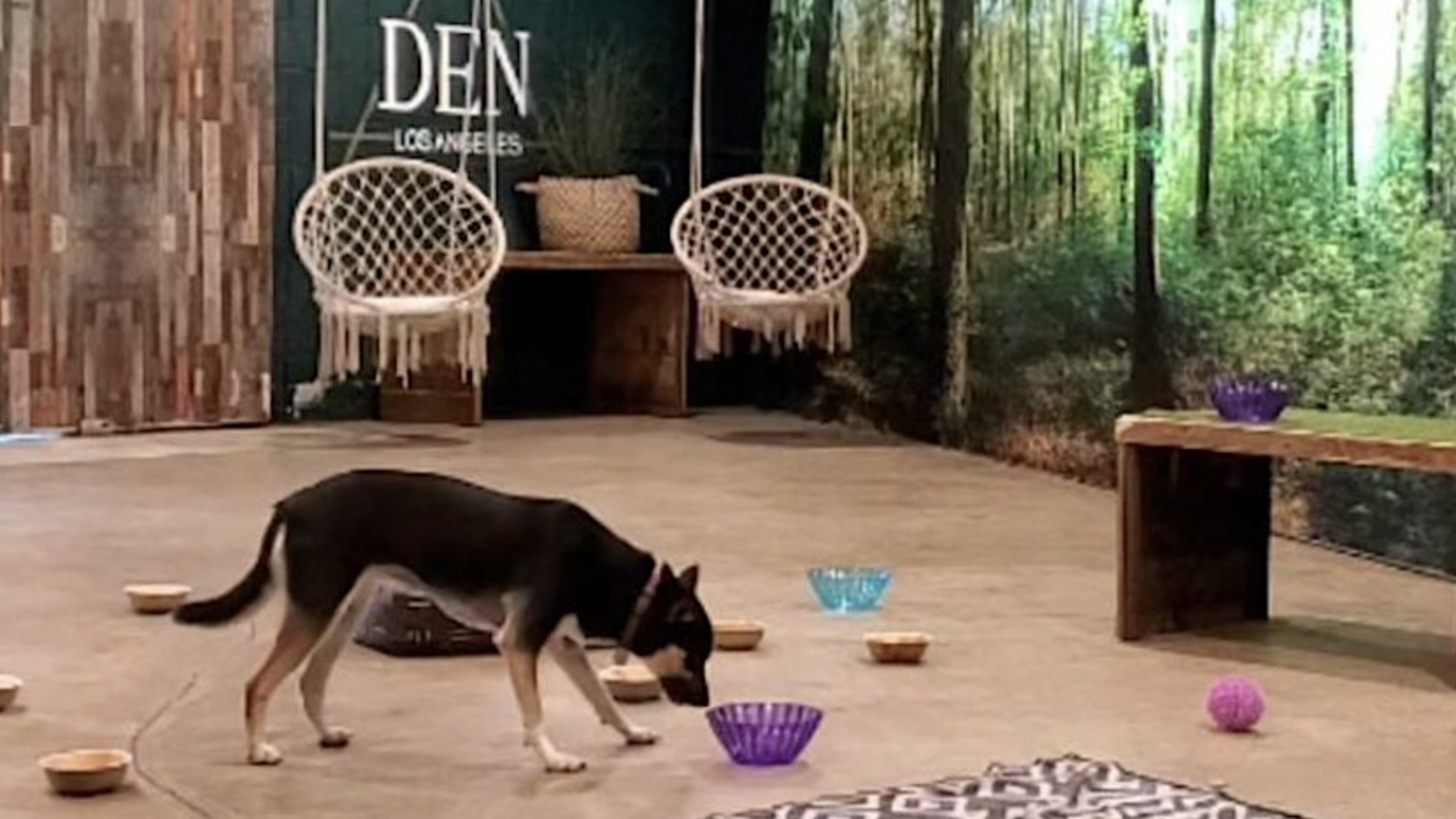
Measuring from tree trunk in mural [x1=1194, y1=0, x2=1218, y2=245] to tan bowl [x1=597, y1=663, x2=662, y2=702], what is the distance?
290 centimetres

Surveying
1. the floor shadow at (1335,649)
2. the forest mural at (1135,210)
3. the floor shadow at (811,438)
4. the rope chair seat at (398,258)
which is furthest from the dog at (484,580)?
the floor shadow at (811,438)

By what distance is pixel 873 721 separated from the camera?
3.41m

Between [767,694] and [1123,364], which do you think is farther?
[1123,364]

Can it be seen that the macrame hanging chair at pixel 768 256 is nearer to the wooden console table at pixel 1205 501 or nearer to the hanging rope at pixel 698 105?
the hanging rope at pixel 698 105

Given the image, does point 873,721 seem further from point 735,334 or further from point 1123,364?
point 735,334

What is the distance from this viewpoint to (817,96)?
324 inches

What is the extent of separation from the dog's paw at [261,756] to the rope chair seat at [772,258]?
4.31 meters

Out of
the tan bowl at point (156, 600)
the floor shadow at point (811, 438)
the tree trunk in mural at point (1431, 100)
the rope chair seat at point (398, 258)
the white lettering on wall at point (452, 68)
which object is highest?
the white lettering on wall at point (452, 68)

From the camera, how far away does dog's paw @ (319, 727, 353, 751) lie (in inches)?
126

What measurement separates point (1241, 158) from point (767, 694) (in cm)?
274

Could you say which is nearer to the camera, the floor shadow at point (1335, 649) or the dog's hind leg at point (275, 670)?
the dog's hind leg at point (275, 670)

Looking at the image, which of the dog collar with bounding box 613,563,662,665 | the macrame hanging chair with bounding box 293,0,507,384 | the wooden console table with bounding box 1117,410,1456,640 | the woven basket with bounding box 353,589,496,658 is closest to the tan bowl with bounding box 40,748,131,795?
the dog collar with bounding box 613,563,662,665

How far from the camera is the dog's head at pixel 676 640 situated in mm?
3004

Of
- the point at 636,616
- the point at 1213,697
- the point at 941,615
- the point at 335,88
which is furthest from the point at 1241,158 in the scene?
the point at 335,88
